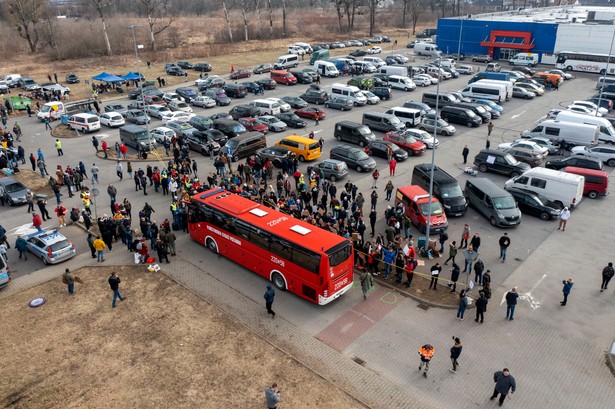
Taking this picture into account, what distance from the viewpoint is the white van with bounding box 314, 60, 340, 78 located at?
62625 millimetres

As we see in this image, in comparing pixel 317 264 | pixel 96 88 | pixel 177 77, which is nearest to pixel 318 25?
pixel 177 77

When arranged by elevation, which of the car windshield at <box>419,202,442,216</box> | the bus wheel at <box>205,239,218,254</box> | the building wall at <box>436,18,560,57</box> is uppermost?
the building wall at <box>436,18,560,57</box>

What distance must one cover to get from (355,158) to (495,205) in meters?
10.3

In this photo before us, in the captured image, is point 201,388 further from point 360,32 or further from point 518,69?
point 360,32

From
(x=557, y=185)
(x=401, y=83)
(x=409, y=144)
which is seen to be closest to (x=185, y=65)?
(x=401, y=83)

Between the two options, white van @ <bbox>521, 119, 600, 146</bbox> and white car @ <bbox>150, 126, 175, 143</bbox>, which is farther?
white car @ <bbox>150, 126, 175, 143</bbox>

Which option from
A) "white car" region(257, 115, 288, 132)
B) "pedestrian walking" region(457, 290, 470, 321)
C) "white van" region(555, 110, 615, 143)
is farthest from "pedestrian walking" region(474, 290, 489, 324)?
"white car" region(257, 115, 288, 132)

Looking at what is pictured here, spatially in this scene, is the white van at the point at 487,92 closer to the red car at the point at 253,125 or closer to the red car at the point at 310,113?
the red car at the point at 310,113

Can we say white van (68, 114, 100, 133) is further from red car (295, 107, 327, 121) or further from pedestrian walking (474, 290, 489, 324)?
pedestrian walking (474, 290, 489, 324)

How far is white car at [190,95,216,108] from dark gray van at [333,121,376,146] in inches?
692

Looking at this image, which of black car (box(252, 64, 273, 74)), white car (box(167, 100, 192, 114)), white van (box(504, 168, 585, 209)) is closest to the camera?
white van (box(504, 168, 585, 209))

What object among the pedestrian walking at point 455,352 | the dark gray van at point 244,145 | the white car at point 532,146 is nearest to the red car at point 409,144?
the white car at point 532,146

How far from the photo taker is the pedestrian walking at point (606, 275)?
A: 720 inches

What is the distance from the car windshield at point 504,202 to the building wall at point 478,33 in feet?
170
